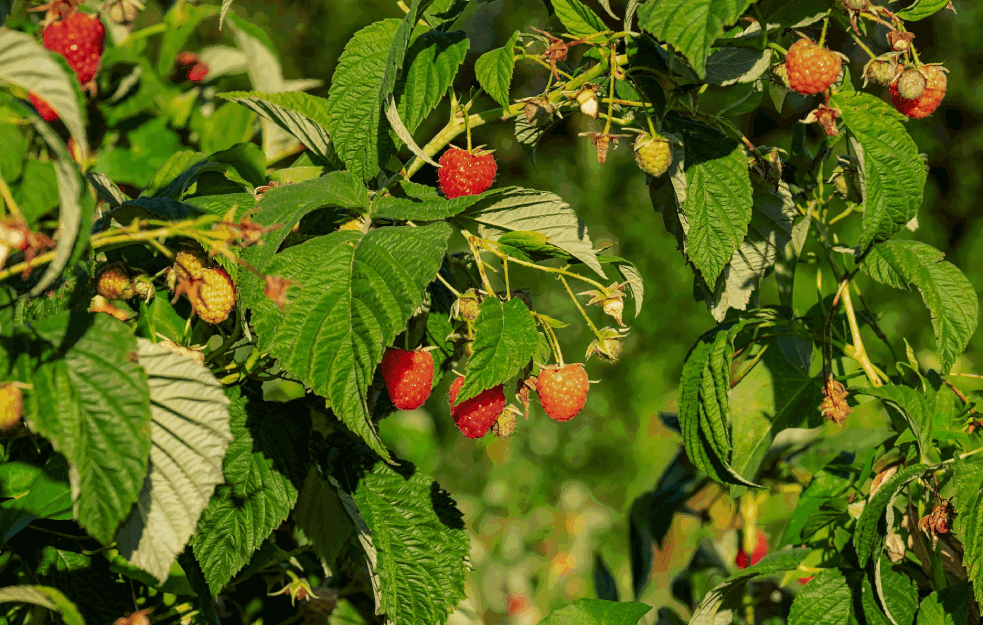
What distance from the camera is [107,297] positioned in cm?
67

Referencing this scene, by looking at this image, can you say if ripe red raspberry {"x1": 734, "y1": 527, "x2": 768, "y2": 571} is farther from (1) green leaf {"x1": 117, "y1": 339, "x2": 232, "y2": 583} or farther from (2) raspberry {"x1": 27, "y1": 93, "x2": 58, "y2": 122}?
(2) raspberry {"x1": 27, "y1": 93, "x2": 58, "y2": 122}

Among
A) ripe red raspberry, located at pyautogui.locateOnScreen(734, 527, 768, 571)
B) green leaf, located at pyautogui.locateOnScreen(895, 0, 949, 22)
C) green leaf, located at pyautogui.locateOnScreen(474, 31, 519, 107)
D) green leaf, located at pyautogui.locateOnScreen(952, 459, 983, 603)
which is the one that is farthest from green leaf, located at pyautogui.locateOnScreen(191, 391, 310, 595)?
ripe red raspberry, located at pyautogui.locateOnScreen(734, 527, 768, 571)

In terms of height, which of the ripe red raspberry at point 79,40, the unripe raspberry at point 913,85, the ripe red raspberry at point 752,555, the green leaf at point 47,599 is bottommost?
the ripe red raspberry at point 752,555

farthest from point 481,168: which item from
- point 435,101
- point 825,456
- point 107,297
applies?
point 825,456

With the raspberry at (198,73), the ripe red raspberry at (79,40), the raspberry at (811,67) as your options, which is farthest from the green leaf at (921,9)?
the raspberry at (198,73)

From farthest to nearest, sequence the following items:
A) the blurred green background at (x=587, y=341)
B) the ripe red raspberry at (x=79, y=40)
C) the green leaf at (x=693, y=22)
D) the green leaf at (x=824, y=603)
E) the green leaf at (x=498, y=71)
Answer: the blurred green background at (x=587, y=341) < the ripe red raspberry at (x=79, y=40) < the green leaf at (x=824, y=603) < the green leaf at (x=498, y=71) < the green leaf at (x=693, y=22)

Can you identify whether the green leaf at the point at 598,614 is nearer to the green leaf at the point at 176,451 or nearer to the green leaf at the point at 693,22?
the green leaf at the point at 176,451

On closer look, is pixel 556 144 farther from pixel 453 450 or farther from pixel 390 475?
pixel 390 475

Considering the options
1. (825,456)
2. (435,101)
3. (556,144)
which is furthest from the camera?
(556,144)

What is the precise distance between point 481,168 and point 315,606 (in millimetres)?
545

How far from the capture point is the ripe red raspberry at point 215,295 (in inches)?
25.3

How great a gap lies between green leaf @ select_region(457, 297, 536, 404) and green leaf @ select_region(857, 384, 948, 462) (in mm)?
355

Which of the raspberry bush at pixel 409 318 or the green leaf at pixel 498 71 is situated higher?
the green leaf at pixel 498 71

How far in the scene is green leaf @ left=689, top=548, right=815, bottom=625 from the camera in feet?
2.72
